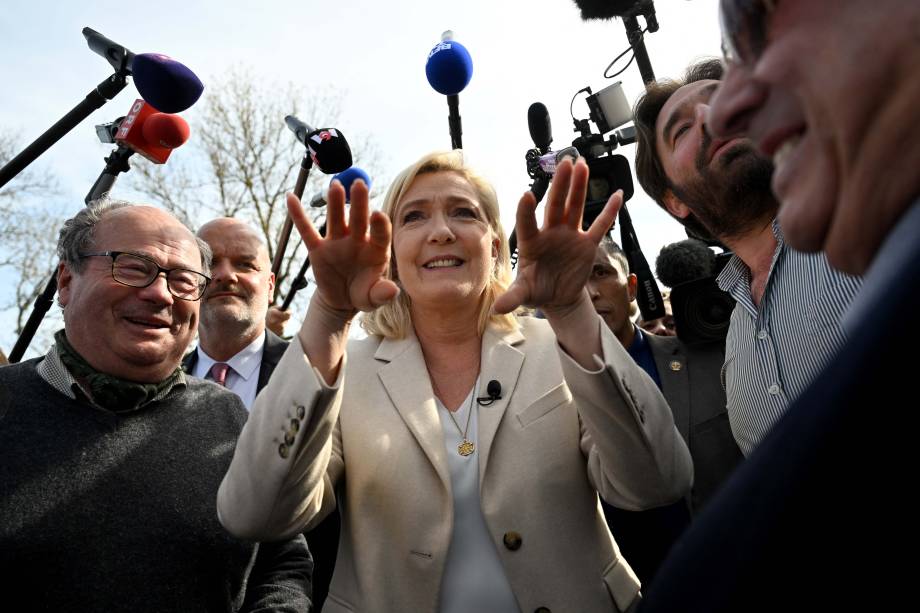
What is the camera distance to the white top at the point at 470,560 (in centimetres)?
191

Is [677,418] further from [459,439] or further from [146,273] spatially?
[146,273]

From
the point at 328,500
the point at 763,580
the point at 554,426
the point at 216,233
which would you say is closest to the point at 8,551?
the point at 328,500

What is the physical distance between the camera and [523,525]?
6.41 ft

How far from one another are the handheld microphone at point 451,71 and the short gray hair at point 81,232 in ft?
4.92

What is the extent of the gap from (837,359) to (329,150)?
11.4 ft

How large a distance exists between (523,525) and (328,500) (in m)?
0.59

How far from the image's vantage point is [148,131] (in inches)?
133

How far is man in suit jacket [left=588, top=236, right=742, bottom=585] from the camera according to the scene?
2.83 m

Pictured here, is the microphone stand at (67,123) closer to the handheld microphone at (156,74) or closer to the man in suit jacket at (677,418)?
the handheld microphone at (156,74)

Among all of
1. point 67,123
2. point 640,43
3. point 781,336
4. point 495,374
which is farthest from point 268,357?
point 640,43

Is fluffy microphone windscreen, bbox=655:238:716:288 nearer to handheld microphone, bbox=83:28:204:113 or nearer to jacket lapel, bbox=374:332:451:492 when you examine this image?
jacket lapel, bbox=374:332:451:492

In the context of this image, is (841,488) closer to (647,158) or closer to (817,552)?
(817,552)

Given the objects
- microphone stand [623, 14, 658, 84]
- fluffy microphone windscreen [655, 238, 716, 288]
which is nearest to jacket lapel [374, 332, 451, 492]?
fluffy microphone windscreen [655, 238, 716, 288]

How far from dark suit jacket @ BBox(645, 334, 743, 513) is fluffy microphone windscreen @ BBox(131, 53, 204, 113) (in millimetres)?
2583
